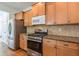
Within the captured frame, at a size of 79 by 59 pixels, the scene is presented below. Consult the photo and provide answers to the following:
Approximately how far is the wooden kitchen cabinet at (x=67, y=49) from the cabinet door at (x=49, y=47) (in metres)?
0.19

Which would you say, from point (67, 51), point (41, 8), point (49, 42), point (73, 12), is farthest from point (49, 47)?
point (41, 8)

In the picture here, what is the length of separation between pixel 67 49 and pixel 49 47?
67 centimetres

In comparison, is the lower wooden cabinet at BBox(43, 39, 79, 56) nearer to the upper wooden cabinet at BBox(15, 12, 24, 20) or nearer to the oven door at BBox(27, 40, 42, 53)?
the oven door at BBox(27, 40, 42, 53)

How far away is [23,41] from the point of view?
495 centimetres

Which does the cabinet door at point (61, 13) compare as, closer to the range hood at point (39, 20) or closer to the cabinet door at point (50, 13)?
the cabinet door at point (50, 13)

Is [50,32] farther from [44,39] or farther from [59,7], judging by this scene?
[59,7]

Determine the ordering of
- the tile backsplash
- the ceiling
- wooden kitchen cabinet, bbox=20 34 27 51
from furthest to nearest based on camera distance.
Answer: wooden kitchen cabinet, bbox=20 34 27 51, the ceiling, the tile backsplash

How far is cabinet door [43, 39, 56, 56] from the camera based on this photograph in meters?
2.85

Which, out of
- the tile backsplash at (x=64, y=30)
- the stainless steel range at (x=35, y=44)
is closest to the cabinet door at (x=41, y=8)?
the tile backsplash at (x=64, y=30)

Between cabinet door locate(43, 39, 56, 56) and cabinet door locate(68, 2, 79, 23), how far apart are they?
706mm

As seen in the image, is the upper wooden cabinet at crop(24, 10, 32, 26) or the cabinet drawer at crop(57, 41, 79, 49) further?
the upper wooden cabinet at crop(24, 10, 32, 26)

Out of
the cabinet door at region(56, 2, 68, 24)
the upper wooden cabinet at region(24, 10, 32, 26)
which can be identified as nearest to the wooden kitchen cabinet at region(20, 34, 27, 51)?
the upper wooden cabinet at region(24, 10, 32, 26)

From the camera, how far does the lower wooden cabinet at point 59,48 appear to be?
7.46 ft

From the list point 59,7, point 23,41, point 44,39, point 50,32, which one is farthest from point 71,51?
point 23,41
